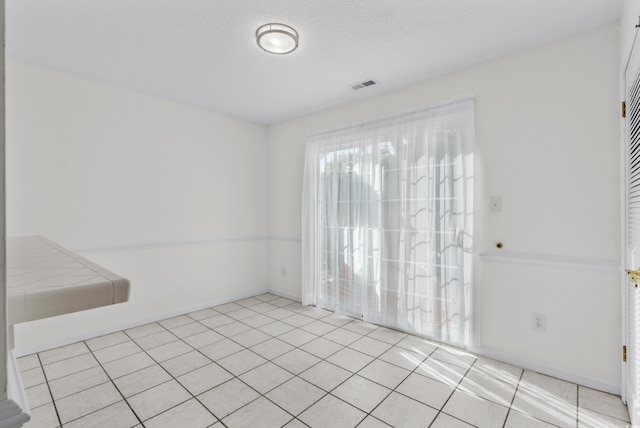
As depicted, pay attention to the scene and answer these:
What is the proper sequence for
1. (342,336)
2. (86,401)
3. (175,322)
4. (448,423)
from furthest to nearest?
(175,322)
(342,336)
(86,401)
(448,423)

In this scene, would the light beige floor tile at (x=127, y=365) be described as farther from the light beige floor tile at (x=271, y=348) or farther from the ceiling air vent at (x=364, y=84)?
the ceiling air vent at (x=364, y=84)

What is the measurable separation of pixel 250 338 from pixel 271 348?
328mm

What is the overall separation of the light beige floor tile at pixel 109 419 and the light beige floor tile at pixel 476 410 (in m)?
2.01

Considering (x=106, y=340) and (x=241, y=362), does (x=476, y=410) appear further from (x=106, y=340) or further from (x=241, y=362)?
(x=106, y=340)

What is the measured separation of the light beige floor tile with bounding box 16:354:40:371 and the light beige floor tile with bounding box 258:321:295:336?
190 cm

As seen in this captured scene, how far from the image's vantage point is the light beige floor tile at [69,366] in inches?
91.8

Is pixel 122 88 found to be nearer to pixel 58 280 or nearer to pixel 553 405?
pixel 58 280

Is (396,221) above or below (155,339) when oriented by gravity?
above

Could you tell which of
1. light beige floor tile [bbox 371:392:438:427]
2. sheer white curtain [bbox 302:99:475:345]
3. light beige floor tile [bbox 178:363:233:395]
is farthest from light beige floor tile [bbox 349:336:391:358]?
light beige floor tile [bbox 178:363:233:395]

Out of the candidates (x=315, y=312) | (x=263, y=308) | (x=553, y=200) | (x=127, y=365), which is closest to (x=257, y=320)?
(x=263, y=308)

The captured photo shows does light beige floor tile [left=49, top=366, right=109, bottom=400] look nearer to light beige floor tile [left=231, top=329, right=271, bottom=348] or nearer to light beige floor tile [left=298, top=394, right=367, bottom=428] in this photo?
light beige floor tile [left=231, top=329, right=271, bottom=348]

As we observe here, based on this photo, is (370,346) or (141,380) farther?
(370,346)

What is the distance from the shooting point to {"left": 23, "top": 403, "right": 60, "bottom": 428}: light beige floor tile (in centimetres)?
177

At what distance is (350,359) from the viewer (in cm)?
258
